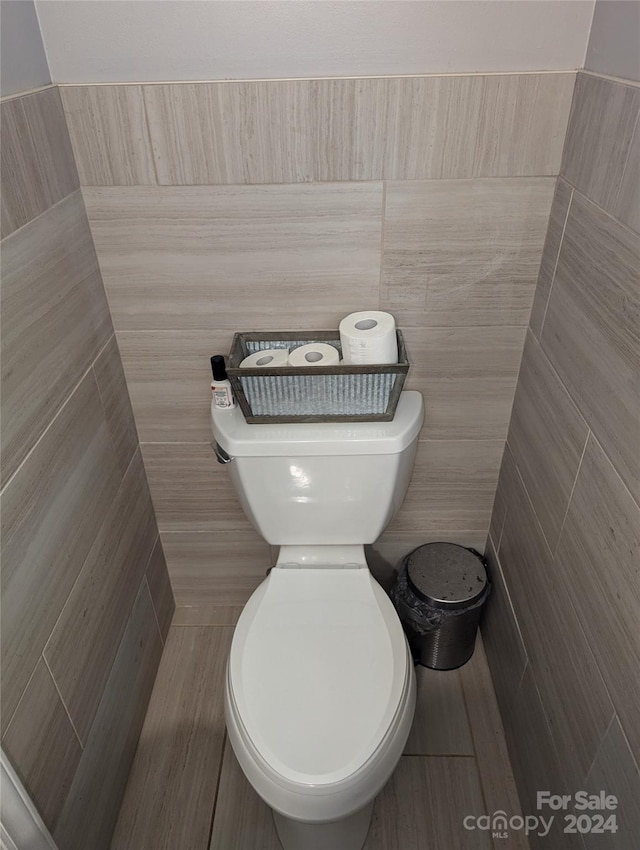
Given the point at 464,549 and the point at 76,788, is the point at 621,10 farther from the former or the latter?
the point at 76,788

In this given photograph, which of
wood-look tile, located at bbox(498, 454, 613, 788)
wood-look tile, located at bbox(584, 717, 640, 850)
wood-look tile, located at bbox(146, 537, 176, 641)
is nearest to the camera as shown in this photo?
wood-look tile, located at bbox(584, 717, 640, 850)

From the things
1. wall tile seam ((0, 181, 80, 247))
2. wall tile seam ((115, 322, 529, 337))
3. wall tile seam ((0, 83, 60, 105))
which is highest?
wall tile seam ((0, 83, 60, 105))

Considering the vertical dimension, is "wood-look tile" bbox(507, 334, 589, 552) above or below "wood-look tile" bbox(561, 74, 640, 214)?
below

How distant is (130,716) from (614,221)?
1438mm

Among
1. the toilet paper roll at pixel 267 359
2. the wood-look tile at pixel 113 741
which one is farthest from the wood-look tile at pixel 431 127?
the wood-look tile at pixel 113 741

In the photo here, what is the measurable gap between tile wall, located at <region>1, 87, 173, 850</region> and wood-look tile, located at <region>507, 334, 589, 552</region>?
907 mm

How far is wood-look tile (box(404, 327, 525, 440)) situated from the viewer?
1.27 metres

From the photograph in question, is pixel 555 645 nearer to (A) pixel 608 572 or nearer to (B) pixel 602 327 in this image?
(A) pixel 608 572

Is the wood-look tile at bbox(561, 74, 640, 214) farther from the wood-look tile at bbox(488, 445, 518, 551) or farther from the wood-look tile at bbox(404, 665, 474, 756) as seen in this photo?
the wood-look tile at bbox(404, 665, 474, 756)

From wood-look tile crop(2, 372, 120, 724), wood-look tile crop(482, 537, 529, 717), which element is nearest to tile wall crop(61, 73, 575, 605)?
wood-look tile crop(2, 372, 120, 724)

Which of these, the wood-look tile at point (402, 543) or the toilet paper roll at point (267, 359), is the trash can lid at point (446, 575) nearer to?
the wood-look tile at point (402, 543)

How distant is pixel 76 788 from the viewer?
1090mm

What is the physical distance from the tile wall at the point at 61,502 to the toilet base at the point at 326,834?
39cm

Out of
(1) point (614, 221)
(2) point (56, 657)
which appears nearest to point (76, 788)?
(2) point (56, 657)
